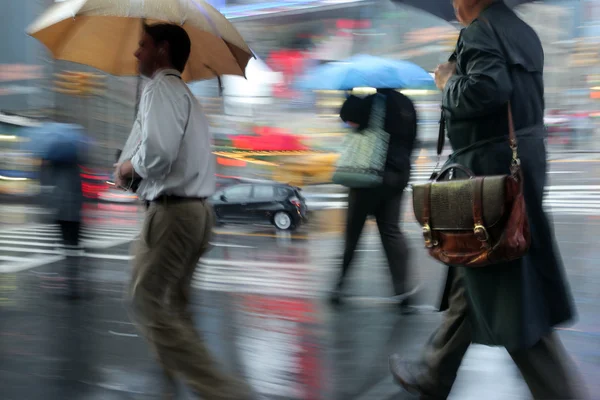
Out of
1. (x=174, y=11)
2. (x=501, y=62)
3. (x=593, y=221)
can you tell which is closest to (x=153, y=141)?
(x=174, y=11)

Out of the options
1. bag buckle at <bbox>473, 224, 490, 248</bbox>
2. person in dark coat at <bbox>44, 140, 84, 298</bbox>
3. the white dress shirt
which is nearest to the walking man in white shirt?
the white dress shirt

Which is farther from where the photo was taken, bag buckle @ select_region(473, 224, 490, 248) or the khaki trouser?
the khaki trouser

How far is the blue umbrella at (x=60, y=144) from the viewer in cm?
636

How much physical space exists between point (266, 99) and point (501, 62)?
1701cm

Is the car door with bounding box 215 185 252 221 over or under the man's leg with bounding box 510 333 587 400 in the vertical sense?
under

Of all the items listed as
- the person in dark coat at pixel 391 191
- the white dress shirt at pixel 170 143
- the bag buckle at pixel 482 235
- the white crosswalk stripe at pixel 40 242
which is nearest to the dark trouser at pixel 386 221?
the person in dark coat at pixel 391 191

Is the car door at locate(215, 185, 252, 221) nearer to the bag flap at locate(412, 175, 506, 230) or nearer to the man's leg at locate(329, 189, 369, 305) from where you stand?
the man's leg at locate(329, 189, 369, 305)

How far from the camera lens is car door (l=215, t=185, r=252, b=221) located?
13820 millimetres

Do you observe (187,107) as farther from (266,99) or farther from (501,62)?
(266,99)

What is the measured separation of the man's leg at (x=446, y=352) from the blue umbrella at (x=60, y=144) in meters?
4.14

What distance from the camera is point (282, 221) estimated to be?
1320cm

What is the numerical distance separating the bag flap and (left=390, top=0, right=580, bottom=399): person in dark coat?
0.16 m

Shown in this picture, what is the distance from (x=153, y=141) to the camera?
2.96 meters

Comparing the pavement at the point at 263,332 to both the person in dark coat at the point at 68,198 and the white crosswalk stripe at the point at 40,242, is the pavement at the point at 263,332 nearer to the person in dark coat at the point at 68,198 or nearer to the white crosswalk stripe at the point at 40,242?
the white crosswalk stripe at the point at 40,242
